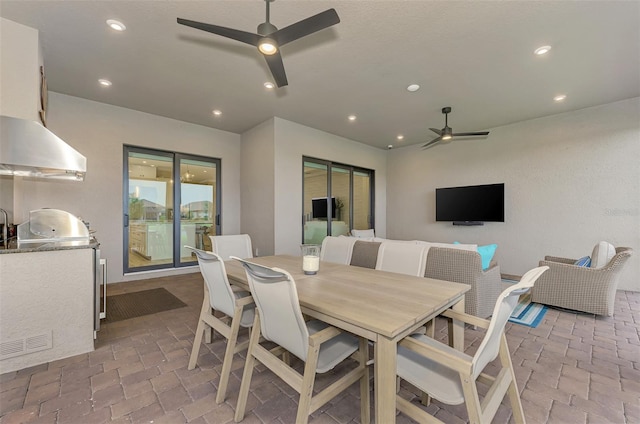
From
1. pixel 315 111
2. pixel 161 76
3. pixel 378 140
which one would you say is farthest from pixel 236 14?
pixel 378 140

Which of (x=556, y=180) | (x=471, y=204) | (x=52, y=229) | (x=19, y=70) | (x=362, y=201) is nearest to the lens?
(x=19, y=70)

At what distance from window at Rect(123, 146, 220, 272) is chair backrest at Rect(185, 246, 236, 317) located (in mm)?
3514

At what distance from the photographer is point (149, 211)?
4688mm

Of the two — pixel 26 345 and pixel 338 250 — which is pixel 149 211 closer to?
pixel 26 345

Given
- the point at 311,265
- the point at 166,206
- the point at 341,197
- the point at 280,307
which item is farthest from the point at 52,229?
the point at 341,197

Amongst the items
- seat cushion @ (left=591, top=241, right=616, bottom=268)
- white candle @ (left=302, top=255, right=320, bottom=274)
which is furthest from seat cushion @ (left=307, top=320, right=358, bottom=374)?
seat cushion @ (left=591, top=241, right=616, bottom=268)

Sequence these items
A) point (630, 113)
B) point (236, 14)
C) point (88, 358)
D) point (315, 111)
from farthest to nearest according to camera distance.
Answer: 1. point (315, 111)
2. point (630, 113)
3. point (236, 14)
4. point (88, 358)

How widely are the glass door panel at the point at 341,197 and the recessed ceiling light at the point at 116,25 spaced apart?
4086mm

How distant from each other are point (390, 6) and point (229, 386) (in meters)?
3.15

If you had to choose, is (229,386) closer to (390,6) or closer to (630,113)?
(390,6)

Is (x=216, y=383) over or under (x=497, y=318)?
under

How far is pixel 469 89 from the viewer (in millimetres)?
3607

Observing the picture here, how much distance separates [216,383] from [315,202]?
13.2 feet

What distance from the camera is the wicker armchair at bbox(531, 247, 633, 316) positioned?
295 centimetres
